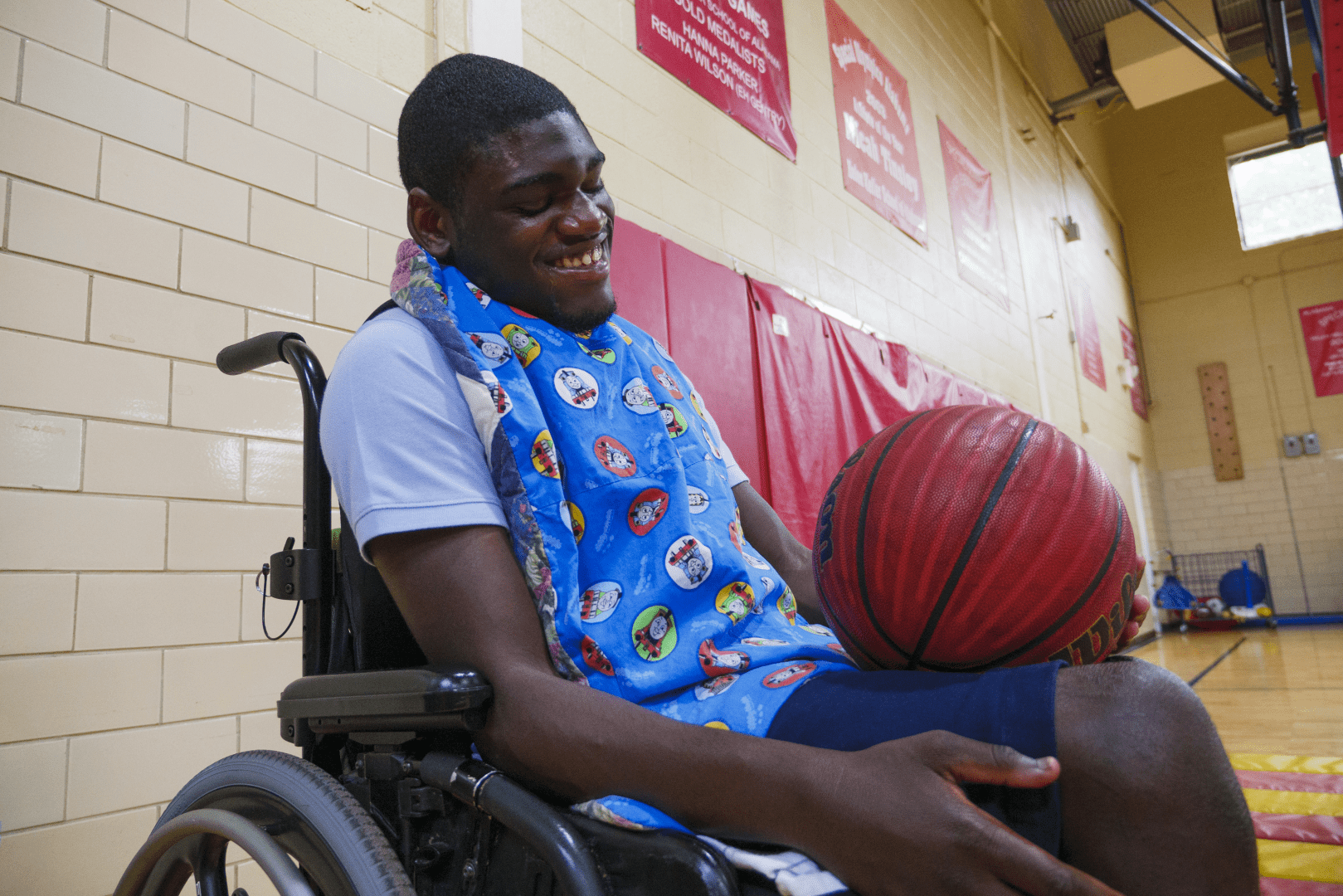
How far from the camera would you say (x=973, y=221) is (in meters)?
5.30

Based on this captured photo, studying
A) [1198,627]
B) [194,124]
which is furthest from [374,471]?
[1198,627]

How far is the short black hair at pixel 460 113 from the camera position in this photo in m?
1.01

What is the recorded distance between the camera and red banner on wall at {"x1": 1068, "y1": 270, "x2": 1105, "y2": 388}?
7.32 m

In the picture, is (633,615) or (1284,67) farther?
(1284,67)

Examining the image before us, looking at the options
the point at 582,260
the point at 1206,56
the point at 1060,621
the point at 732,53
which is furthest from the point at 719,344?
the point at 1206,56

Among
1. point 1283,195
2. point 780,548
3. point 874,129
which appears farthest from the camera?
point 1283,195

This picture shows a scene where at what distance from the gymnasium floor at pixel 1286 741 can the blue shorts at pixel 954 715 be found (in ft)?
4.35

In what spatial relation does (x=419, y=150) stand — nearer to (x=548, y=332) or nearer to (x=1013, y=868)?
(x=548, y=332)

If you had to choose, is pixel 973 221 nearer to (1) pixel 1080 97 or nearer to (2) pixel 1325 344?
(1) pixel 1080 97

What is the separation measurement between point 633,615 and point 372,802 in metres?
0.30

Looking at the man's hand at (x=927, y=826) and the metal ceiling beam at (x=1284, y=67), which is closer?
the man's hand at (x=927, y=826)

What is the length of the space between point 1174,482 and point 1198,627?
166 cm

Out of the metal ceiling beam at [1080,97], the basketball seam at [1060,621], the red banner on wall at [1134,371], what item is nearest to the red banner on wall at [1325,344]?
the red banner on wall at [1134,371]

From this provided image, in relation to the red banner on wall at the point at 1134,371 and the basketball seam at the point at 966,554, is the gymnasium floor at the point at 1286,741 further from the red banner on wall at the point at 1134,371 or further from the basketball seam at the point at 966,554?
the red banner on wall at the point at 1134,371
